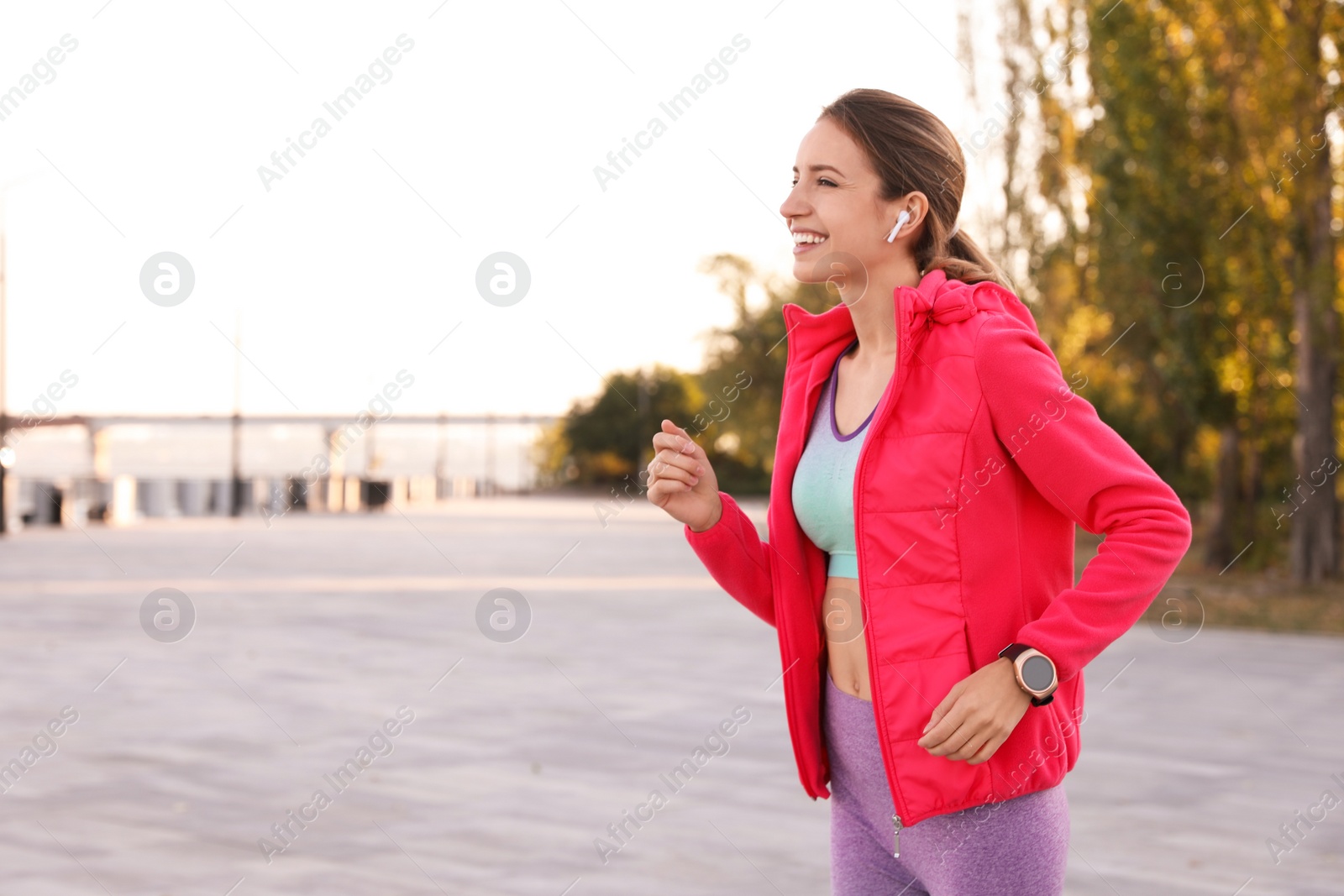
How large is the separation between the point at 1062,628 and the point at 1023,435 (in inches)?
11.1

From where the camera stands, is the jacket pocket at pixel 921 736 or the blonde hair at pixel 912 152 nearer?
the jacket pocket at pixel 921 736

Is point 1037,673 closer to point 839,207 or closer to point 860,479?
point 860,479

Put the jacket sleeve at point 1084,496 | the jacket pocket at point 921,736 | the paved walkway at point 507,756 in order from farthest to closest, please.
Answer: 1. the paved walkway at point 507,756
2. the jacket pocket at point 921,736
3. the jacket sleeve at point 1084,496

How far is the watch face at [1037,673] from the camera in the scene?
194 cm

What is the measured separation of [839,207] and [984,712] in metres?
0.81

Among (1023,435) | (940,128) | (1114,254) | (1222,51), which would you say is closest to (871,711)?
(1023,435)

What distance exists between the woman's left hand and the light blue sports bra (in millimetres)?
292

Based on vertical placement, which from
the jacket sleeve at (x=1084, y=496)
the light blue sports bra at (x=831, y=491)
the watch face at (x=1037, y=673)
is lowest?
the watch face at (x=1037, y=673)

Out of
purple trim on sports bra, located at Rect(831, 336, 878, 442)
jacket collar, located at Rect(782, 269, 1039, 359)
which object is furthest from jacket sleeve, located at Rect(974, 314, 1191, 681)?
purple trim on sports bra, located at Rect(831, 336, 878, 442)

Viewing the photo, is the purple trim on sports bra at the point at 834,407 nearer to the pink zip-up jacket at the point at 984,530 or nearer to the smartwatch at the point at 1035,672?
the pink zip-up jacket at the point at 984,530

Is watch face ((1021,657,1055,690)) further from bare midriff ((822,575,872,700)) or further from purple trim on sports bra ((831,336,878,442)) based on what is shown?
purple trim on sports bra ((831,336,878,442))

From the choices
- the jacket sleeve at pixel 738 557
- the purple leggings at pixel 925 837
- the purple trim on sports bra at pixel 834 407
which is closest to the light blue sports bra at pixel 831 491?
the purple trim on sports bra at pixel 834 407

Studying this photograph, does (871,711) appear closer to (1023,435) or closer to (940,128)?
(1023,435)

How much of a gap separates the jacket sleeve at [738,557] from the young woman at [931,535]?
46 mm
